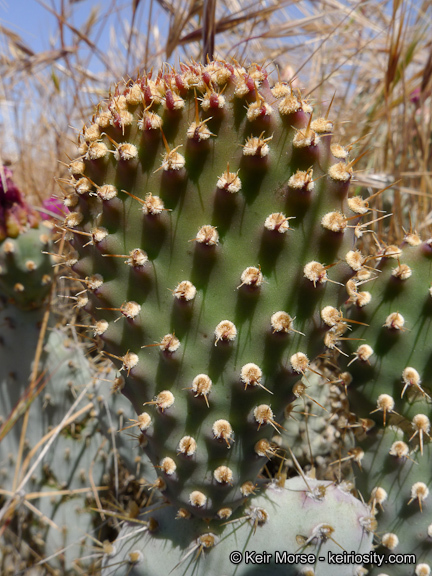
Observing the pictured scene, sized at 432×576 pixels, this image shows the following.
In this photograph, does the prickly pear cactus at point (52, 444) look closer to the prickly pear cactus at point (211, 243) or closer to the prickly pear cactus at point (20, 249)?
the prickly pear cactus at point (20, 249)

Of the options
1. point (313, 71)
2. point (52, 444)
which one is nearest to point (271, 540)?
point (52, 444)

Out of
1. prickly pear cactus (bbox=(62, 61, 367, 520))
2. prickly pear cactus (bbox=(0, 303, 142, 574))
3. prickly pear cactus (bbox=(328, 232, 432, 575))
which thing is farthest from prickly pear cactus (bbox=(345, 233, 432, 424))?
prickly pear cactus (bbox=(0, 303, 142, 574))

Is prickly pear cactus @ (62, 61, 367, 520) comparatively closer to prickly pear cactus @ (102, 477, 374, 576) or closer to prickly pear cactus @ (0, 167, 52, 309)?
prickly pear cactus @ (102, 477, 374, 576)

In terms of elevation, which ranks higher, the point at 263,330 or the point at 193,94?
the point at 193,94

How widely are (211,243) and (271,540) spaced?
0.54m

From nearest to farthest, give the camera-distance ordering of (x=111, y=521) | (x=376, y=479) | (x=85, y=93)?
(x=376, y=479), (x=111, y=521), (x=85, y=93)

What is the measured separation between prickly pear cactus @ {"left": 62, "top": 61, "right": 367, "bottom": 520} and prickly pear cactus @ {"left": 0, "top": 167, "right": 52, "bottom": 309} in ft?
1.71

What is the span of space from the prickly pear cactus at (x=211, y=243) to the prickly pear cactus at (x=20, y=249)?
522mm

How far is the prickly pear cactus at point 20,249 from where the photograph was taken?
1200 mm

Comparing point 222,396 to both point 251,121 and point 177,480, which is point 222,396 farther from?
point 251,121

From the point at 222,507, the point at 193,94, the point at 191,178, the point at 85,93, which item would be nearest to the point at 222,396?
the point at 222,507

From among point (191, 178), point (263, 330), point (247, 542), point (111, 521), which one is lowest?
point (111, 521)

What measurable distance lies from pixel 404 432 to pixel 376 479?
11cm

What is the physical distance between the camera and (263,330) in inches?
27.7
